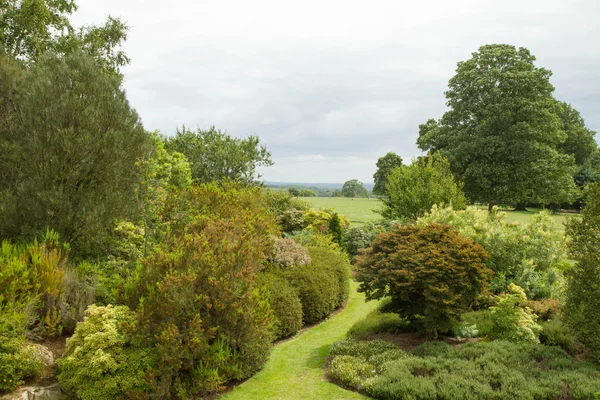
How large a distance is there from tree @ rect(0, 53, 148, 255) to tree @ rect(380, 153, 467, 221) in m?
14.9

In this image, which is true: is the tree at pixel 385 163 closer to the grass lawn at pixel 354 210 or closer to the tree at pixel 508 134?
the grass lawn at pixel 354 210

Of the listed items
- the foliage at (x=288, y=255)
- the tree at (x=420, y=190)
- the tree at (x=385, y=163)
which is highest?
the tree at (x=385, y=163)

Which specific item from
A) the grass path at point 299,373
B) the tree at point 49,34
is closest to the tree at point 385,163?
the tree at point 49,34

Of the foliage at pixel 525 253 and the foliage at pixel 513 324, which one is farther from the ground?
the foliage at pixel 525 253

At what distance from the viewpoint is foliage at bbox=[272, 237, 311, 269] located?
34.8 ft

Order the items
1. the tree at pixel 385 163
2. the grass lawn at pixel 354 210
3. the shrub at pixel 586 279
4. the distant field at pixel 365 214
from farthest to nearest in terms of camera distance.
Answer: the tree at pixel 385 163 → the grass lawn at pixel 354 210 → the distant field at pixel 365 214 → the shrub at pixel 586 279

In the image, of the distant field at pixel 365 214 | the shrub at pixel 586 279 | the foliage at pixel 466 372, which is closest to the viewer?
the foliage at pixel 466 372

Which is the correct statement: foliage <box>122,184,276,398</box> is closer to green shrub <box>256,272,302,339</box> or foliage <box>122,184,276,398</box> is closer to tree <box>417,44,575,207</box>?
green shrub <box>256,272,302,339</box>

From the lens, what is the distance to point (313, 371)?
7.62m

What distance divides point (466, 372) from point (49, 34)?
68.3ft

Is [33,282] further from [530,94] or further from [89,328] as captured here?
[530,94]

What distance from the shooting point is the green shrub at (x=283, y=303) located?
896 centimetres

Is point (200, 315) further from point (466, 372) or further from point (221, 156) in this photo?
point (221, 156)

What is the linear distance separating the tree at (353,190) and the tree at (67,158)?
8314 cm
